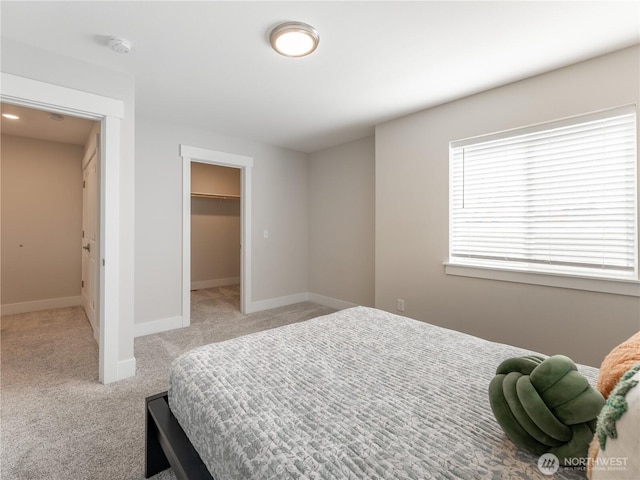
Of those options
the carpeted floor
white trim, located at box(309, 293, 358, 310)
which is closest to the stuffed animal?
the carpeted floor

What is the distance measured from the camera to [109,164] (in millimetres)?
2268

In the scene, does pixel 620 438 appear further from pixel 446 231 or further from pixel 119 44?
pixel 119 44

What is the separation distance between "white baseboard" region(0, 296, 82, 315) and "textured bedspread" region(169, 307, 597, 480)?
4.34 metres

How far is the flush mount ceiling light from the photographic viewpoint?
1.81 metres

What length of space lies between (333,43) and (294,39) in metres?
0.27

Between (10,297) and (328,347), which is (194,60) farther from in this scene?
(10,297)

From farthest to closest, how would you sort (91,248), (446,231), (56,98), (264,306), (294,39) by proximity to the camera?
1. (264,306)
2. (91,248)
3. (446,231)
4. (56,98)
5. (294,39)

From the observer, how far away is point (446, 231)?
2.91 metres

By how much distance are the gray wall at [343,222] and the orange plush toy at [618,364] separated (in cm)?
319

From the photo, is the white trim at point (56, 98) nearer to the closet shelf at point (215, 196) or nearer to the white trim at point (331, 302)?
the closet shelf at point (215, 196)

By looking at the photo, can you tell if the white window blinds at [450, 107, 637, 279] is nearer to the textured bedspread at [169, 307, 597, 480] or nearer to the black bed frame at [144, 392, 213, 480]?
the textured bedspread at [169, 307, 597, 480]

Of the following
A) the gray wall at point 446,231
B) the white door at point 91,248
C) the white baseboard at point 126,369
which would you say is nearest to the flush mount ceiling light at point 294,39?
the gray wall at point 446,231

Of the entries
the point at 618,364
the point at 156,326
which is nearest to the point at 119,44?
the point at 156,326

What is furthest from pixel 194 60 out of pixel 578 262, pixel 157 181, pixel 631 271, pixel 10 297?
pixel 10 297
